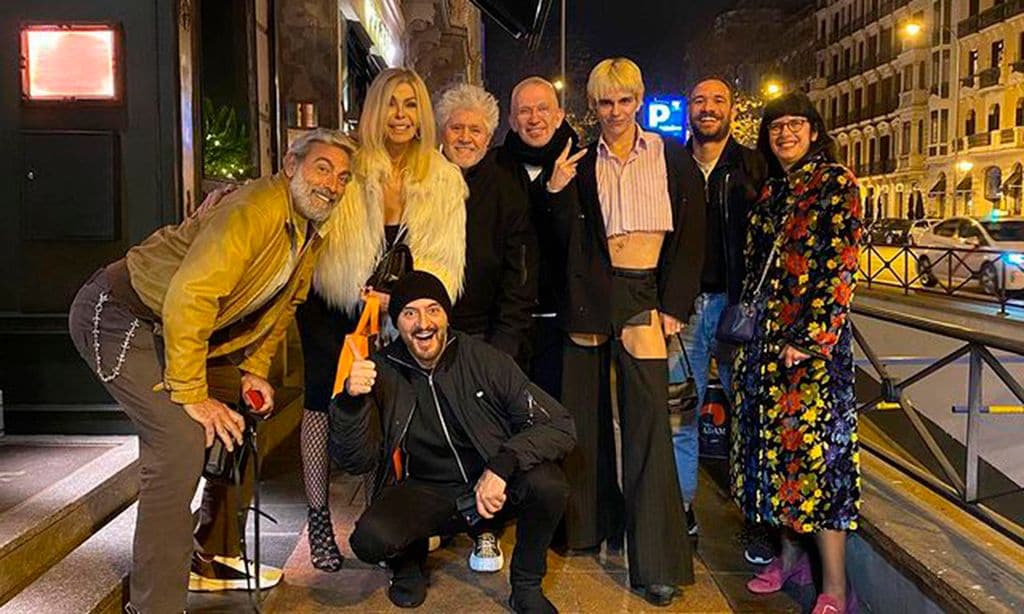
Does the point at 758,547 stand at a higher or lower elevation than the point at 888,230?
lower

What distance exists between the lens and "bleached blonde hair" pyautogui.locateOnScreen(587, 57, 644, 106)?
12.4ft

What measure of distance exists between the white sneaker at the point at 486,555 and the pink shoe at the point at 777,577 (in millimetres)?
1110

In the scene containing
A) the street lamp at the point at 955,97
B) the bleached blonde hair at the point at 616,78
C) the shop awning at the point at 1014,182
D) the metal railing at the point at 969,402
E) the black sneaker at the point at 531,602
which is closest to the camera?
the black sneaker at the point at 531,602

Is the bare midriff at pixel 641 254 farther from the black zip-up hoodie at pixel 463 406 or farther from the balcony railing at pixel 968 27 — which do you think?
the balcony railing at pixel 968 27

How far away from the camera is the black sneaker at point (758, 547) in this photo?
14.3 feet

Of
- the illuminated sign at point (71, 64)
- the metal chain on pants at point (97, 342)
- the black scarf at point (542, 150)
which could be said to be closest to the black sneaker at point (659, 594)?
the black scarf at point (542, 150)

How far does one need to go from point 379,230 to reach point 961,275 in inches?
744

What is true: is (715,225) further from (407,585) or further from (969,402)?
(407,585)

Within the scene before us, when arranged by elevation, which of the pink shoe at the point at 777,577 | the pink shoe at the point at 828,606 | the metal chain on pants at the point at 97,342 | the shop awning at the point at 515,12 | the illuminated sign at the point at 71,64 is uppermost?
the shop awning at the point at 515,12

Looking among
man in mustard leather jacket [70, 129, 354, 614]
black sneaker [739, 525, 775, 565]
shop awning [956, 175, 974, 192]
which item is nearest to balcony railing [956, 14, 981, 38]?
shop awning [956, 175, 974, 192]

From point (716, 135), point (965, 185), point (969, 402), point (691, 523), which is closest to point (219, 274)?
point (716, 135)

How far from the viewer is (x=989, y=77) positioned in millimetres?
53438

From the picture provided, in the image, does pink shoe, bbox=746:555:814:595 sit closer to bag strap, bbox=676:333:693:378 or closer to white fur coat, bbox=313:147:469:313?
bag strap, bbox=676:333:693:378

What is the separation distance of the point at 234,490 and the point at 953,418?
28.4 ft
